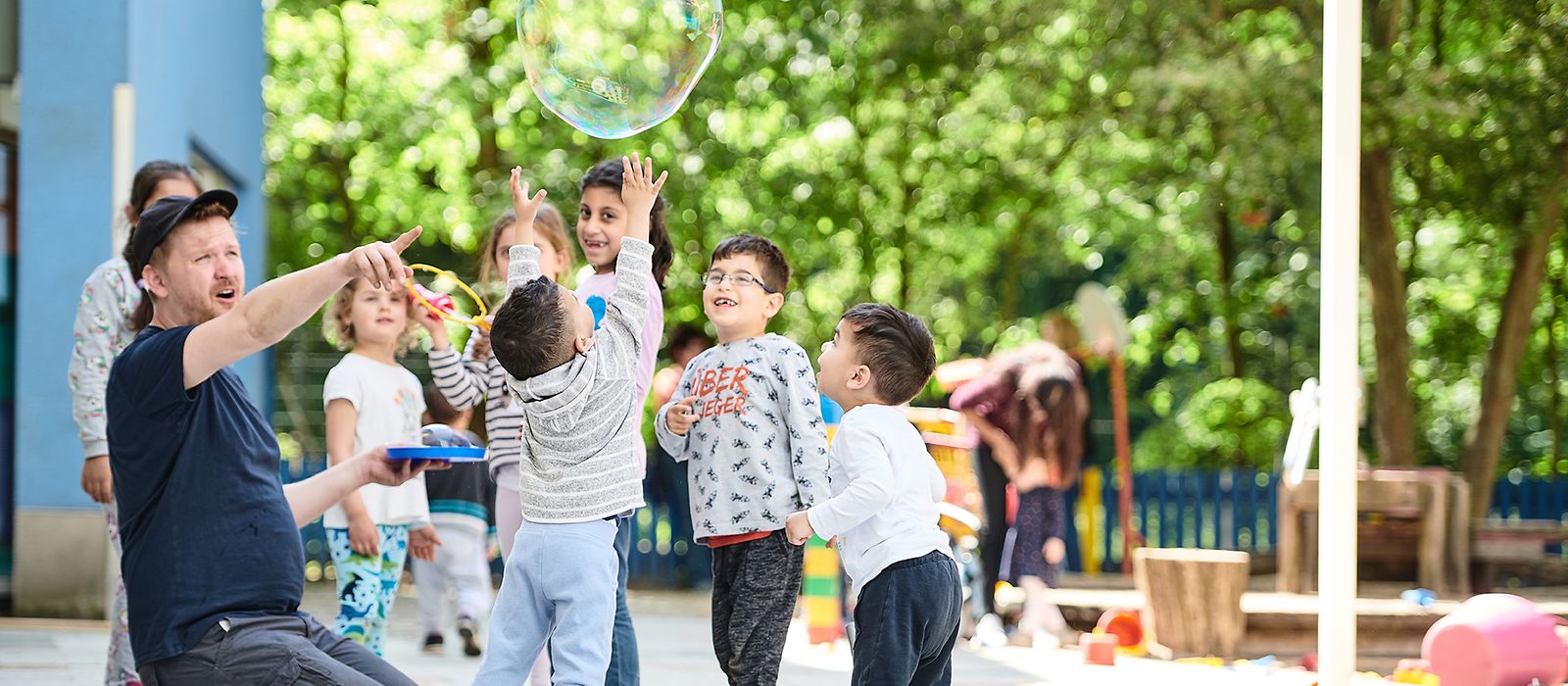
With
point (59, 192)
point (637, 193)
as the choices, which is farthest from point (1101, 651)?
point (59, 192)

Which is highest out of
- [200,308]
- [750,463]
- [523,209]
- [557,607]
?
[523,209]

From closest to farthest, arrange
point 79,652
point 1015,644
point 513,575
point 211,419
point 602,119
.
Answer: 1. point 211,419
2. point 513,575
3. point 602,119
4. point 79,652
5. point 1015,644

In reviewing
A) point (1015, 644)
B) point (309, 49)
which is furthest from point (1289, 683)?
point (309, 49)

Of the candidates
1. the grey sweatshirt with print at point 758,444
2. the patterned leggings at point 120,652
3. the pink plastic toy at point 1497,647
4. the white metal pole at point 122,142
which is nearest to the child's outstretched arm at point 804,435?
the grey sweatshirt with print at point 758,444

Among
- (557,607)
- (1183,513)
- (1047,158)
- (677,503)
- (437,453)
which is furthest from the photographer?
(1047,158)

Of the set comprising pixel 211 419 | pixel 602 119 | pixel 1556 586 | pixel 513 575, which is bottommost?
pixel 1556 586

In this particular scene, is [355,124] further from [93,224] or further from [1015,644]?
[1015,644]

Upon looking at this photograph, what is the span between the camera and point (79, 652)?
707cm

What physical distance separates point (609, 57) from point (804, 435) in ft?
4.26

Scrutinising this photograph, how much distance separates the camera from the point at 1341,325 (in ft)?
17.3

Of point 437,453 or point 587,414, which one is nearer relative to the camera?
point 437,453

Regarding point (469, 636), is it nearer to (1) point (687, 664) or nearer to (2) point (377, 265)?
(1) point (687, 664)

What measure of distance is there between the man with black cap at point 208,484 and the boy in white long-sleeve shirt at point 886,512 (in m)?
1.18

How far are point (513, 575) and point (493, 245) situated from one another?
165 centimetres
